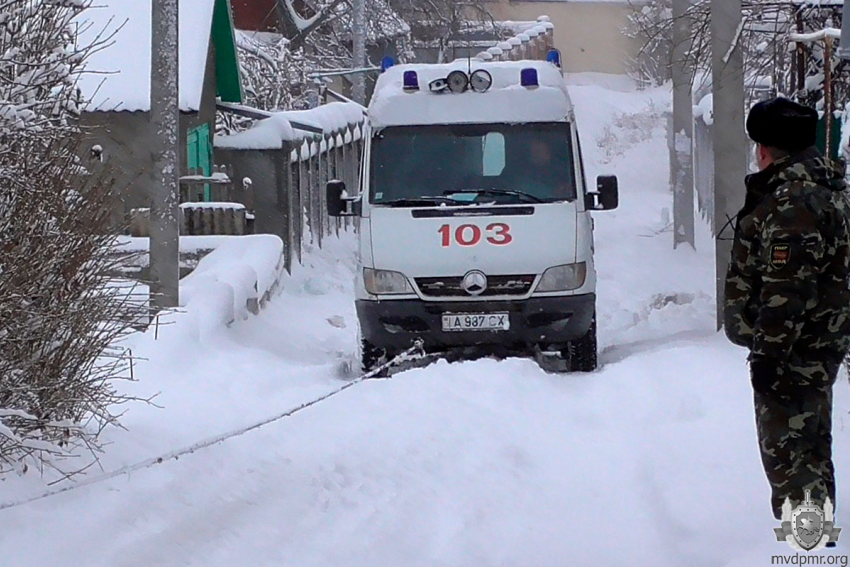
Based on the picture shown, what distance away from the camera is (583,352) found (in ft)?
34.1

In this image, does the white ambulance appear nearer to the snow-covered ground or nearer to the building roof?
the snow-covered ground

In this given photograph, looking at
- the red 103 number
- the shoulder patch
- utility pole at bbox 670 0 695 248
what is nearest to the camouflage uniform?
the shoulder patch

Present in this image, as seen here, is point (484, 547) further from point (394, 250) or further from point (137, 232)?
point (137, 232)

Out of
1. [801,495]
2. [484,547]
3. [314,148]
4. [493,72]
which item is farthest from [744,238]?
[314,148]

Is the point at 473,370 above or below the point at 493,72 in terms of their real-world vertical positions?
below

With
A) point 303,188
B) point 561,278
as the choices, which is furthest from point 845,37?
point 303,188

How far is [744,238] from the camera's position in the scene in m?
4.86

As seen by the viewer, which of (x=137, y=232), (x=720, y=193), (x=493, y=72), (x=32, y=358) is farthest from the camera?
(x=137, y=232)

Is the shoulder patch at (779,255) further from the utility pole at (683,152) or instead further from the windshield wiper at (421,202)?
the utility pole at (683,152)

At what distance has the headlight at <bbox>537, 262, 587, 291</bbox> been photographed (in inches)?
387

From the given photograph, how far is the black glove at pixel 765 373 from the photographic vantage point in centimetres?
480

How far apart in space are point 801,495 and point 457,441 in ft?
9.46

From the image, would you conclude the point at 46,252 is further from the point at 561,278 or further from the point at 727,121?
the point at 727,121

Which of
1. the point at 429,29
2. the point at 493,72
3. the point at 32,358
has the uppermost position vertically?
the point at 429,29
